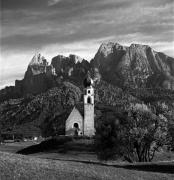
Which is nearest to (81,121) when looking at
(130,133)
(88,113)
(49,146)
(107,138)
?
(88,113)

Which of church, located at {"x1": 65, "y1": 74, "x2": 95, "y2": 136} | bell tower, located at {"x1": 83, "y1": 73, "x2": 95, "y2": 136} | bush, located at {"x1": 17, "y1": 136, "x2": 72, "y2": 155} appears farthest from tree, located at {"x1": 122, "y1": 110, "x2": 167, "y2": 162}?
church, located at {"x1": 65, "y1": 74, "x2": 95, "y2": 136}

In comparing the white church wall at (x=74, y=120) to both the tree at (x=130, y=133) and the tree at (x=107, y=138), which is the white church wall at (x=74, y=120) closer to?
the tree at (x=130, y=133)

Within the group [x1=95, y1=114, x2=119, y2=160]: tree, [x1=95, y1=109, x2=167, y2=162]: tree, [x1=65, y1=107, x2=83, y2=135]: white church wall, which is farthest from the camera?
[x1=65, y1=107, x2=83, y2=135]: white church wall

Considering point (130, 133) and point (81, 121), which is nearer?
point (130, 133)

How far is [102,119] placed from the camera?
217 ft

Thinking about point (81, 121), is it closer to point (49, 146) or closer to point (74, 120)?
point (74, 120)

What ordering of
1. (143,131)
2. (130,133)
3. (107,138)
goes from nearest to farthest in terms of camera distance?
(143,131) → (130,133) → (107,138)

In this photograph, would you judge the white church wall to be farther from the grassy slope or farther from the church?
the grassy slope

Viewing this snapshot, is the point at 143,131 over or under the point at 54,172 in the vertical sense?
over

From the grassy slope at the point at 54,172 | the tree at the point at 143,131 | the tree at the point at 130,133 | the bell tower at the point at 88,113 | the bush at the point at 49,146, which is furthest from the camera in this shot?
the bell tower at the point at 88,113

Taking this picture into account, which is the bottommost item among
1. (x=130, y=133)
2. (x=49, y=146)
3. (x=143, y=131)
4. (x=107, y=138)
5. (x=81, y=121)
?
(x=49, y=146)

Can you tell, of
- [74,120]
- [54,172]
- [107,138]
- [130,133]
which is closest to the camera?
[54,172]

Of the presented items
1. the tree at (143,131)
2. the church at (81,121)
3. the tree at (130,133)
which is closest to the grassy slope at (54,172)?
the tree at (143,131)

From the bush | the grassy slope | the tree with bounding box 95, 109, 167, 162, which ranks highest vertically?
the tree with bounding box 95, 109, 167, 162
